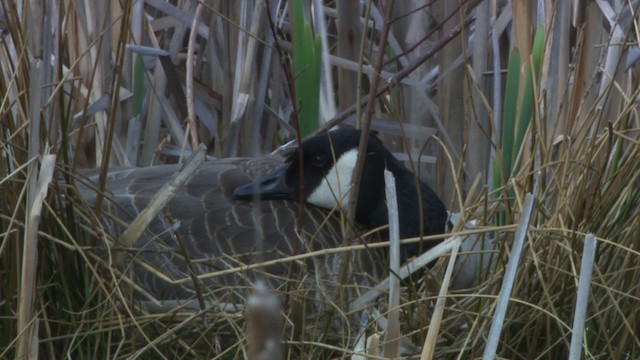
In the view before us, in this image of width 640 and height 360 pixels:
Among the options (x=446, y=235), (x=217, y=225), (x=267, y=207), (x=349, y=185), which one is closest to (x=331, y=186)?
(x=349, y=185)

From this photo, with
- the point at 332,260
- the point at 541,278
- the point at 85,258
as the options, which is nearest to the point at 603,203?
the point at 541,278

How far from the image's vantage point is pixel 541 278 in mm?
1713

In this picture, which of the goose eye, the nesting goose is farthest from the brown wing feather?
the goose eye

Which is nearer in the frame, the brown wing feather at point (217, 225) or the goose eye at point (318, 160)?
the brown wing feather at point (217, 225)

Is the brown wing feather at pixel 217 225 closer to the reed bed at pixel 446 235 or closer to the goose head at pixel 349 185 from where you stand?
the goose head at pixel 349 185

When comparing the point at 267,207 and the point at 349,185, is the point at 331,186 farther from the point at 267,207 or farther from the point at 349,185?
the point at 267,207

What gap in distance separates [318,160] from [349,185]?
10 centimetres

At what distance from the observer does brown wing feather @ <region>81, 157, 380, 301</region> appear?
7.20 ft

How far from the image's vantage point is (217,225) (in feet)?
7.79

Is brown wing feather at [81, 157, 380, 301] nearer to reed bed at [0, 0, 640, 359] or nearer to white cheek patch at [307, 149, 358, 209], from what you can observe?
white cheek patch at [307, 149, 358, 209]

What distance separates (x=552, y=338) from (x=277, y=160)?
108cm

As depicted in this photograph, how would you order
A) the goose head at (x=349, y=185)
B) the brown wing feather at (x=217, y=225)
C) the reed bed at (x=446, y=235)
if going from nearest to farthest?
the reed bed at (x=446, y=235), the brown wing feather at (x=217, y=225), the goose head at (x=349, y=185)

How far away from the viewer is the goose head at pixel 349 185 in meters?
2.47

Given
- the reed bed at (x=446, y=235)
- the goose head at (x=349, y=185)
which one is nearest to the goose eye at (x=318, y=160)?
the goose head at (x=349, y=185)
